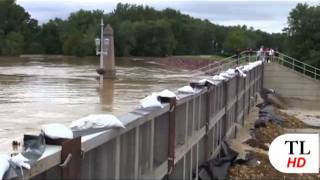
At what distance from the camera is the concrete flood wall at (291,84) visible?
1651 inches

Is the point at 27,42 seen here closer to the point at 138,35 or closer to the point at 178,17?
the point at 138,35

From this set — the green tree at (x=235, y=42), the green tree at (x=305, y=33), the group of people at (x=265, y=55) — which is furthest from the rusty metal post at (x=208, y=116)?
the green tree at (x=235, y=42)

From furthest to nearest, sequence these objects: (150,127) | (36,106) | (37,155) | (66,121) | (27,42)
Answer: (27,42), (36,106), (66,121), (150,127), (37,155)

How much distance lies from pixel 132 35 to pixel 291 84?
5609 centimetres

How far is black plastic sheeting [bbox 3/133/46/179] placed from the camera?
3.46 meters

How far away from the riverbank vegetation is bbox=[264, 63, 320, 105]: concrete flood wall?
12.7m

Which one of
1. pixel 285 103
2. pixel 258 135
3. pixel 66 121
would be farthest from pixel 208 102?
pixel 285 103

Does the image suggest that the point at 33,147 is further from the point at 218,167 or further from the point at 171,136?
the point at 218,167

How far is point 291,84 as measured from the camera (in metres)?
42.7

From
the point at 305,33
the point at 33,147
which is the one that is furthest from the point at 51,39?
the point at 33,147

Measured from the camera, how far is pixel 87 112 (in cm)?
1430

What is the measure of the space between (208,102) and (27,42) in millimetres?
91167

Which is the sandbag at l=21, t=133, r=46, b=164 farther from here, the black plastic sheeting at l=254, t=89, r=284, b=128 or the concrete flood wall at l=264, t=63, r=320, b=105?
the concrete flood wall at l=264, t=63, r=320, b=105

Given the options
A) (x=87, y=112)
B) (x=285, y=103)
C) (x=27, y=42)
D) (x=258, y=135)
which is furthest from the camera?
(x=27, y=42)
